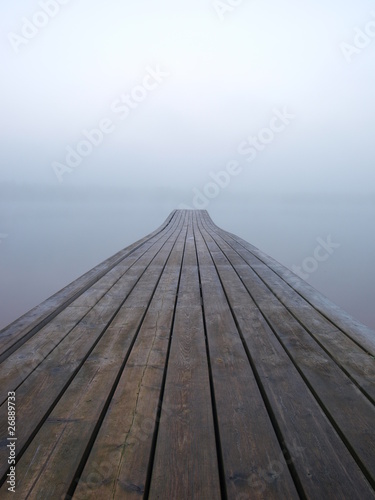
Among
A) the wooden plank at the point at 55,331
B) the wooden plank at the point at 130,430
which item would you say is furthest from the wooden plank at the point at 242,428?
the wooden plank at the point at 55,331

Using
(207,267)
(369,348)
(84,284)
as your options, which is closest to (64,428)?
(369,348)

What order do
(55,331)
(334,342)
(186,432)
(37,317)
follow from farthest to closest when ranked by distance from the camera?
(37,317), (55,331), (334,342), (186,432)

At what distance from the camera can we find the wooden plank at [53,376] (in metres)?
1.06

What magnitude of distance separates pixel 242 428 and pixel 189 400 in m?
0.22

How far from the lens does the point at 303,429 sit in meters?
1.04

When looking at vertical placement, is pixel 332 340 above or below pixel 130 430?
above

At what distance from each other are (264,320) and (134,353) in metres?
0.81

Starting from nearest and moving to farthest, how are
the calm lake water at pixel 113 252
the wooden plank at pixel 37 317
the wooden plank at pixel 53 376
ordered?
the wooden plank at pixel 53 376
the wooden plank at pixel 37 317
the calm lake water at pixel 113 252

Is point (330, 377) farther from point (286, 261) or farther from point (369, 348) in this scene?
point (286, 261)

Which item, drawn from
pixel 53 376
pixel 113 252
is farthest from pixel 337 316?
pixel 113 252

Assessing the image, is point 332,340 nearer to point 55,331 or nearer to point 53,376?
point 53,376

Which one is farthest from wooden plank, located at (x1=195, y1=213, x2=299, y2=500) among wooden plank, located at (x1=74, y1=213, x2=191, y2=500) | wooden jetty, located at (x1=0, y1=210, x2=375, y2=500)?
wooden plank, located at (x1=74, y1=213, x2=191, y2=500)

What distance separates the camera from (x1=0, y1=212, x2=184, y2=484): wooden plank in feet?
3.48

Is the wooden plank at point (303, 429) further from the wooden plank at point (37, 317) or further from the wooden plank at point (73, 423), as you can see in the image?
the wooden plank at point (37, 317)
